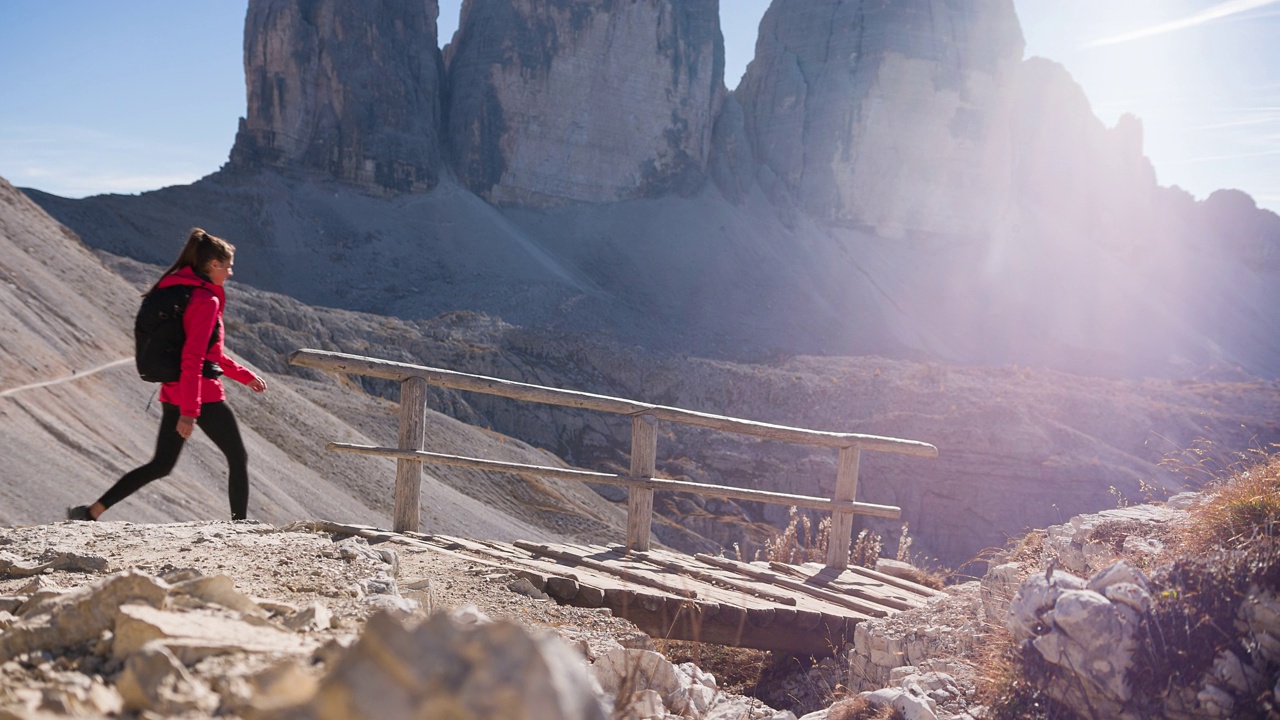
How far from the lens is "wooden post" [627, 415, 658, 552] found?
6.34 m

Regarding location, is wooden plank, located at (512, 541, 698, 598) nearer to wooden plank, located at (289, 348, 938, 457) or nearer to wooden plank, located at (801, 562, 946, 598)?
wooden plank, located at (289, 348, 938, 457)

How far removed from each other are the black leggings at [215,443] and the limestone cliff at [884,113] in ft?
192

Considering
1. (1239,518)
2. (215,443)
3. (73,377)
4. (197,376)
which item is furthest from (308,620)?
(73,377)

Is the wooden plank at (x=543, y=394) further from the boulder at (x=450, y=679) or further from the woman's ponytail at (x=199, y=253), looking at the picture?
the boulder at (x=450, y=679)

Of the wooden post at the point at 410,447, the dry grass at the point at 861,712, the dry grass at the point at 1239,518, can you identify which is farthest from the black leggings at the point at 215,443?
the dry grass at the point at 1239,518

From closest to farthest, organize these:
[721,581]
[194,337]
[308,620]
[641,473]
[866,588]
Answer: [308,620]
[194,337]
[721,581]
[641,473]
[866,588]

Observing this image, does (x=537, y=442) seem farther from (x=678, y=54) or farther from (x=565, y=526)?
(x=678, y=54)

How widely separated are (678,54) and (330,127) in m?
21.3

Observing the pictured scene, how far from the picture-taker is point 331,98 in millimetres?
49719

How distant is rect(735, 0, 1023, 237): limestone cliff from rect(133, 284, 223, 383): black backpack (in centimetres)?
5884

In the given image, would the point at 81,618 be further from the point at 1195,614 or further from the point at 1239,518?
the point at 1239,518

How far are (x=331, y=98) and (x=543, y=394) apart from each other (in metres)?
48.0

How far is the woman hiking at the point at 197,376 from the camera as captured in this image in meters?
4.87

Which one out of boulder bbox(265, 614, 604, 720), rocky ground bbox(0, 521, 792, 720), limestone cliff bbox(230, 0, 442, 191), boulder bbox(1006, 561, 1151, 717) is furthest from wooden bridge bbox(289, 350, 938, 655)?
limestone cliff bbox(230, 0, 442, 191)
